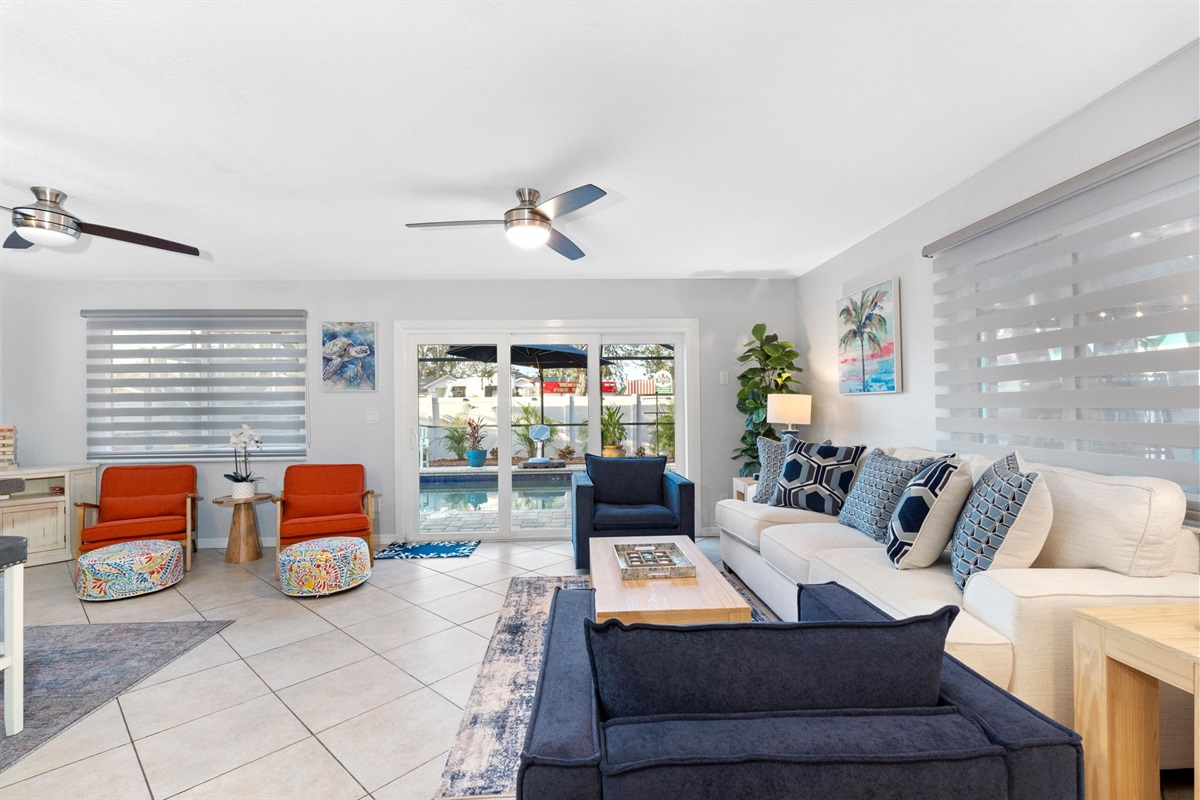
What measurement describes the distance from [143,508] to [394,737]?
3.63 metres

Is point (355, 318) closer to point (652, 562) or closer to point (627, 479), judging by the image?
point (627, 479)

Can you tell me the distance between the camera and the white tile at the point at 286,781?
1.76m

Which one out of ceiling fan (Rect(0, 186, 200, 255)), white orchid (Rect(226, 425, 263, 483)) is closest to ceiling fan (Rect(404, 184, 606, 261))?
ceiling fan (Rect(0, 186, 200, 255))

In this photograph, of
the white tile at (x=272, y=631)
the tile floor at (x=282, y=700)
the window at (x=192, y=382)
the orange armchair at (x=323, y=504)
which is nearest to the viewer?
the tile floor at (x=282, y=700)

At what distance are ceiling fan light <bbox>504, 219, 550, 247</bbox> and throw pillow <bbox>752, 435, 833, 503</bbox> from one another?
227cm

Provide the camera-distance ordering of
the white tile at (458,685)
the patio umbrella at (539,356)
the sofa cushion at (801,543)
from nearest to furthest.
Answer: the white tile at (458,685), the sofa cushion at (801,543), the patio umbrella at (539,356)

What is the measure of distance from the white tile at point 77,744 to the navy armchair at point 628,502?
2.45 meters

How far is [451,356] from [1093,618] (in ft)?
15.3

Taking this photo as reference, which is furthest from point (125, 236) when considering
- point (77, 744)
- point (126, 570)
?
point (77, 744)

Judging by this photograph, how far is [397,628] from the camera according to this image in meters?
3.06

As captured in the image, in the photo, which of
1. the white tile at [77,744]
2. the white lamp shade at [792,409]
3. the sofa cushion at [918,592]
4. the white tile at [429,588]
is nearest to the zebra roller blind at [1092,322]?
the sofa cushion at [918,592]

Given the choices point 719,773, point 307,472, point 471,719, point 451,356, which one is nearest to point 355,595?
point 307,472

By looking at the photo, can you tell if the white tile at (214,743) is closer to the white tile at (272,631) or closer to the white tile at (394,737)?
the white tile at (394,737)

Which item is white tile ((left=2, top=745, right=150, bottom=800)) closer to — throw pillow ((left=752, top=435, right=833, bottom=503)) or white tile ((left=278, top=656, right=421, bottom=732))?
white tile ((left=278, top=656, right=421, bottom=732))
